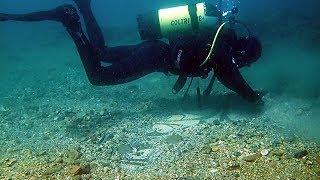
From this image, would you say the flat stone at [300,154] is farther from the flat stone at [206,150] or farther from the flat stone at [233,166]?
the flat stone at [206,150]

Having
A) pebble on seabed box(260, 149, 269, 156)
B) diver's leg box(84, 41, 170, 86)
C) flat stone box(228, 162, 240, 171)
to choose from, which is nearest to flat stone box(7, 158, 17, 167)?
diver's leg box(84, 41, 170, 86)

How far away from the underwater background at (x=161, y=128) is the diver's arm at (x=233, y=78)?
493mm

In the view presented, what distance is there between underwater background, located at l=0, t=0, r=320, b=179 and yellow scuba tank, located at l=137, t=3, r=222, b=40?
1.80m

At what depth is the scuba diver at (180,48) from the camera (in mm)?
5848

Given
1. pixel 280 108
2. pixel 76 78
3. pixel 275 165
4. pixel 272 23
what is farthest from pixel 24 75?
pixel 272 23

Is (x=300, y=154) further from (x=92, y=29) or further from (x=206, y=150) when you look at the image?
(x=92, y=29)

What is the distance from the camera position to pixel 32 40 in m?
22.4

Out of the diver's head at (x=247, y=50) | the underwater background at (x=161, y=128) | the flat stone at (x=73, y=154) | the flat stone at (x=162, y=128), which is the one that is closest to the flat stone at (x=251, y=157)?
the underwater background at (x=161, y=128)

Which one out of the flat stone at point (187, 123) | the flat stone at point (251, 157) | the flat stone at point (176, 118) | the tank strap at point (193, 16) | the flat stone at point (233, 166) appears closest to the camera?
the flat stone at point (233, 166)

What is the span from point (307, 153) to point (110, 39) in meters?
14.9

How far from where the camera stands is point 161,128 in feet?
21.4

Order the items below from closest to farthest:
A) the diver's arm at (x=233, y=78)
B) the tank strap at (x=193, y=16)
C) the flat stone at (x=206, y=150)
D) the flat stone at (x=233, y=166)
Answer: the flat stone at (x=233, y=166) → the flat stone at (x=206, y=150) → the tank strap at (x=193, y=16) → the diver's arm at (x=233, y=78)

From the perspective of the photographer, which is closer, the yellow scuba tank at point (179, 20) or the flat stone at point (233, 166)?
the flat stone at point (233, 166)

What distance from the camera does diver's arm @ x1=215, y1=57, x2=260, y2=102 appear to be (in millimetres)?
6090
